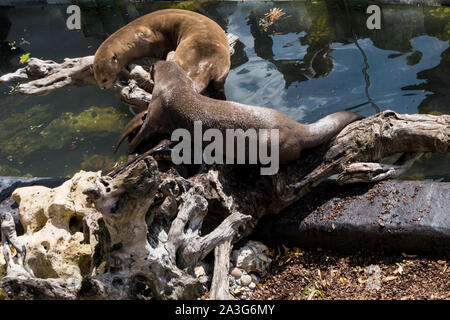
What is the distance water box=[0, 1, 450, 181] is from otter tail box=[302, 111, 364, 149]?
1798mm

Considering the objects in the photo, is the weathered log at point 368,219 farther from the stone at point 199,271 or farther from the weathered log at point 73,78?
the weathered log at point 73,78

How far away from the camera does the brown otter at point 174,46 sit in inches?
192

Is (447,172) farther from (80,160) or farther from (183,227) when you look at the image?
(80,160)

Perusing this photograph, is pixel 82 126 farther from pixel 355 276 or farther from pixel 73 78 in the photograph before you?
pixel 355 276

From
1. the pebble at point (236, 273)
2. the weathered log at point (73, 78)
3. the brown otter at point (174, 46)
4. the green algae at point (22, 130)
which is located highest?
the brown otter at point (174, 46)

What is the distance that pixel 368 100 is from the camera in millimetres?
6582

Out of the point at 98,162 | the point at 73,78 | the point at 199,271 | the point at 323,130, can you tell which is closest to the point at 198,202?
the point at 199,271

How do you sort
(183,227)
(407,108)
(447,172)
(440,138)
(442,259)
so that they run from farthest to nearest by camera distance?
(407,108) < (447,172) < (440,138) < (442,259) < (183,227)

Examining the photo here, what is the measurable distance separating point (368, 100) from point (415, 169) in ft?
4.44

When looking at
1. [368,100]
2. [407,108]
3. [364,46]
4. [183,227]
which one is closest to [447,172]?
[407,108]

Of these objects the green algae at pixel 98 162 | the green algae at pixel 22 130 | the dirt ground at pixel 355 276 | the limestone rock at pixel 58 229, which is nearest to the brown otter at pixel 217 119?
the limestone rock at pixel 58 229

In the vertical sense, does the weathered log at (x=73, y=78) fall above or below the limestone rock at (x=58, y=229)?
above

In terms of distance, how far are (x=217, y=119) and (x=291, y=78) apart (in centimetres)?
337

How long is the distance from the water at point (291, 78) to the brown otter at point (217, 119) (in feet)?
6.62
